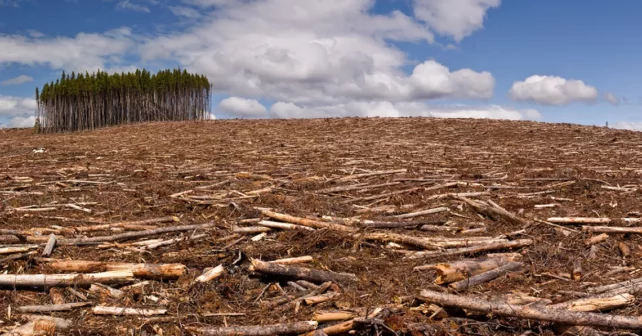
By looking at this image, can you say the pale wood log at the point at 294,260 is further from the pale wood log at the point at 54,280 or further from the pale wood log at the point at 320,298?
the pale wood log at the point at 54,280

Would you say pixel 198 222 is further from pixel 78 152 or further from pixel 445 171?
pixel 78 152

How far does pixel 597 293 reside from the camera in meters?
4.68

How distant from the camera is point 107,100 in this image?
39.4m

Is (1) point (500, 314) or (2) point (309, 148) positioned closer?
(1) point (500, 314)

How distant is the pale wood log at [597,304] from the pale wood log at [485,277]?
773 millimetres

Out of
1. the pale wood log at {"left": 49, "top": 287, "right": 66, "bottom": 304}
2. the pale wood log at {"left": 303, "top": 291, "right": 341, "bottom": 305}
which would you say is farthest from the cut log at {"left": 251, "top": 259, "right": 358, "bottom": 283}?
the pale wood log at {"left": 49, "top": 287, "right": 66, "bottom": 304}

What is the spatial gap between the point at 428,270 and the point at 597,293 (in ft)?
5.01

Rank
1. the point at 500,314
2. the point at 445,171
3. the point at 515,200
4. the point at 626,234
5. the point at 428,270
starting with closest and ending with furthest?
the point at 500,314 → the point at 428,270 → the point at 626,234 → the point at 515,200 → the point at 445,171

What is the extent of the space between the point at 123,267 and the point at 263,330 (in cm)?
198

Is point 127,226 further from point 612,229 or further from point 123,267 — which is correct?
point 612,229

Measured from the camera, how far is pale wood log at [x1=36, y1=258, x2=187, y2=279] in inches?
199

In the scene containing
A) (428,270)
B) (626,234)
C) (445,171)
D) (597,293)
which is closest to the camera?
(597,293)

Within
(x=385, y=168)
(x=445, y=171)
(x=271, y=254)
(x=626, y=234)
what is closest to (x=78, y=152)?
(x=385, y=168)

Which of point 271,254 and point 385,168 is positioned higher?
point 385,168
